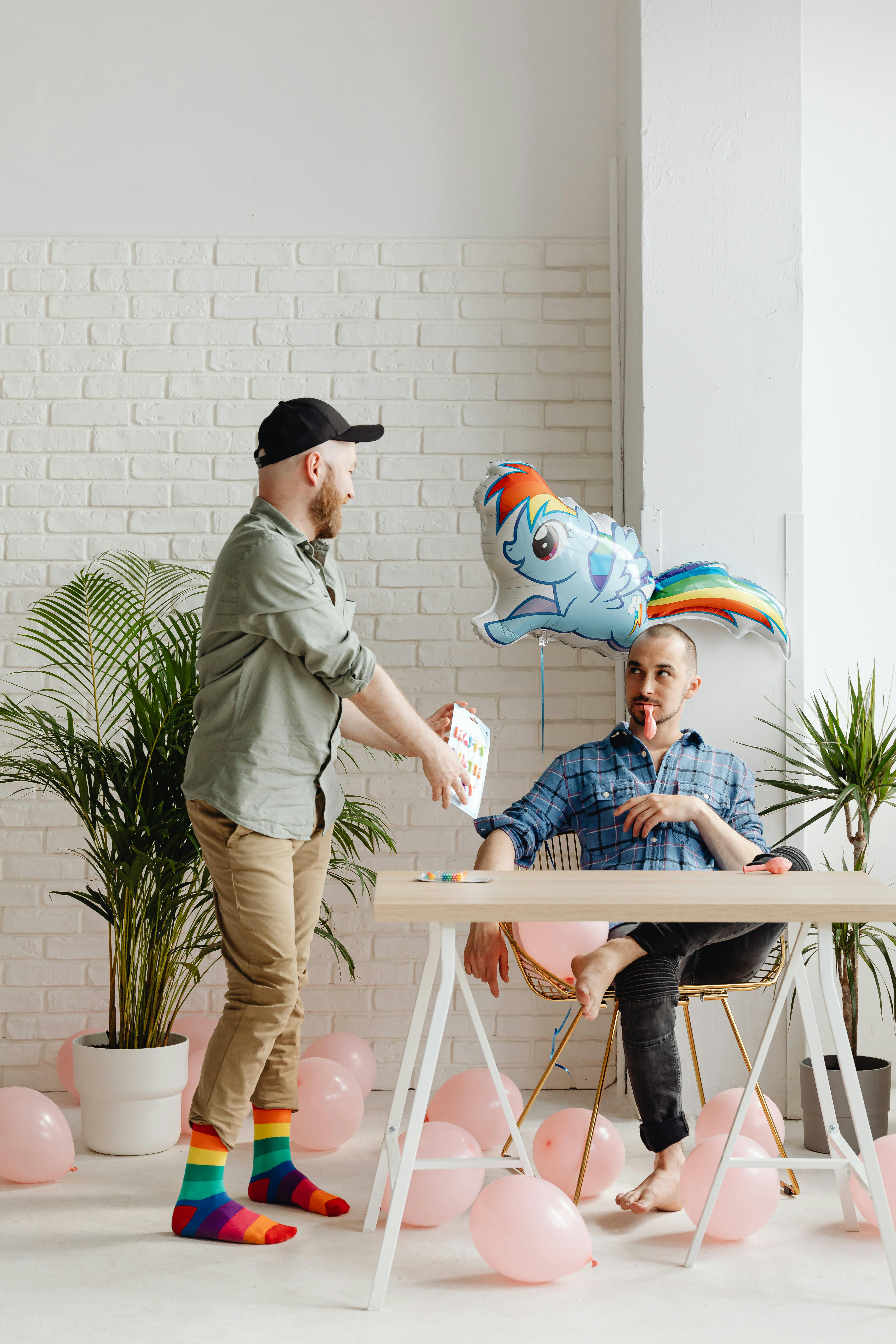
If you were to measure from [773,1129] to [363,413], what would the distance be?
2175 millimetres

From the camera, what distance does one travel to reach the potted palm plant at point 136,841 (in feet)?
9.09

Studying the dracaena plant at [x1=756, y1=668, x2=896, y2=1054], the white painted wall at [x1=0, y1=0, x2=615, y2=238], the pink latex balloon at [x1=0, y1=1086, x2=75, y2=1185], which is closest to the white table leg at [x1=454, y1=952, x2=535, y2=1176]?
the dracaena plant at [x1=756, y1=668, x2=896, y2=1054]

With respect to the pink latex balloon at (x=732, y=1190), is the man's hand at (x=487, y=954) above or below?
above

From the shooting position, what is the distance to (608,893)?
197 centimetres

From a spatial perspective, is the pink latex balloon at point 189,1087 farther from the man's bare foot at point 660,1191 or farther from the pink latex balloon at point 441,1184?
the man's bare foot at point 660,1191

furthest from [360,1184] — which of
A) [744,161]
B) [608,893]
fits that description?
[744,161]

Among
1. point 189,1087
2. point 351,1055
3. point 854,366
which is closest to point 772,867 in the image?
point 351,1055

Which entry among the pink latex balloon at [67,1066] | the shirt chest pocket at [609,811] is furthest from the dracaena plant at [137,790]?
the shirt chest pocket at [609,811]

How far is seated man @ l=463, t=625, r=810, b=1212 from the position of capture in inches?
93.3

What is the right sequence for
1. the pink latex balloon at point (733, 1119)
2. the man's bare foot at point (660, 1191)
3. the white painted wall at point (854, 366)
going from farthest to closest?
the white painted wall at point (854, 366)
the pink latex balloon at point (733, 1119)
the man's bare foot at point (660, 1191)

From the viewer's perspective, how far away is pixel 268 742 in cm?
223

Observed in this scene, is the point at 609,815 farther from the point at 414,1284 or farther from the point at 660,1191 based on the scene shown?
the point at 414,1284

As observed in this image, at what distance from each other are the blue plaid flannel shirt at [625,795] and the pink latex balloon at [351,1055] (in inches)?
26.5

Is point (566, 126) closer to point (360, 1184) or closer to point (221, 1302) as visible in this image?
point (360, 1184)
